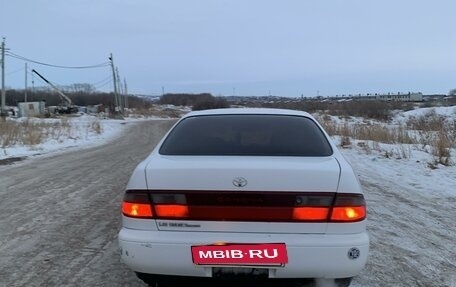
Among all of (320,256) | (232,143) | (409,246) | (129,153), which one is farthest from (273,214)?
(129,153)

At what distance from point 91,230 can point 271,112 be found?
2.48 meters

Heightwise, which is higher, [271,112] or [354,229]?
[271,112]

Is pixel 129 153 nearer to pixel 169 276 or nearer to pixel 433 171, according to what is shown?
pixel 433 171

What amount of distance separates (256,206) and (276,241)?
250 mm

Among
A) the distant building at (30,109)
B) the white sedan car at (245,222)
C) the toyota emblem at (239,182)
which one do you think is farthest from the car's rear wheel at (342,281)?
the distant building at (30,109)

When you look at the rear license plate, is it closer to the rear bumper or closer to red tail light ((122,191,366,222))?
the rear bumper

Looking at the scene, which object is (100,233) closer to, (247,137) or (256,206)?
(247,137)

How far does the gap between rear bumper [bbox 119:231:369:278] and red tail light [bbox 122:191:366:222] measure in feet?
0.36

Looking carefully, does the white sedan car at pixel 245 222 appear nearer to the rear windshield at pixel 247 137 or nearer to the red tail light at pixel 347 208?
the red tail light at pixel 347 208

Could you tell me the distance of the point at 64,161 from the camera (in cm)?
1295

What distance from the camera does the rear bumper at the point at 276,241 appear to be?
3092mm

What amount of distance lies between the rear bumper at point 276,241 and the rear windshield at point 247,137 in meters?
0.81

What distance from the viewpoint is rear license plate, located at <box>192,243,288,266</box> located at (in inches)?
121

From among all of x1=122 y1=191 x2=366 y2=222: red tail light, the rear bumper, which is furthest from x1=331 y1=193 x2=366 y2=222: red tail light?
the rear bumper
